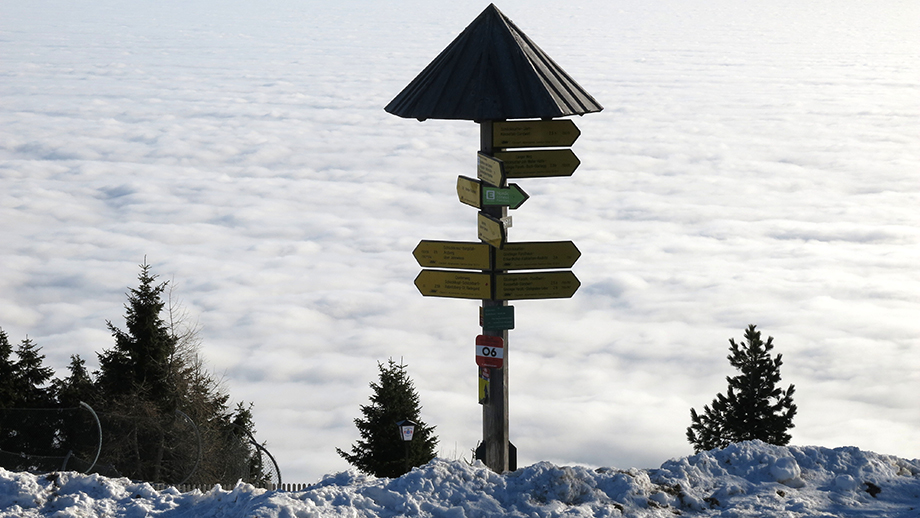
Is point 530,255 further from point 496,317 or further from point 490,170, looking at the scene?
point 490,170

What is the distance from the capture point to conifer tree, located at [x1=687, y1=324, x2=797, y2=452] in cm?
1714

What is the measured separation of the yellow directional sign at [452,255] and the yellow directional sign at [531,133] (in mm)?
1169

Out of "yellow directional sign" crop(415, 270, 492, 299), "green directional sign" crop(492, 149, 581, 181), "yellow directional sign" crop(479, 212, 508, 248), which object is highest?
"green directional sign" crop(492, 149, 581, 181)

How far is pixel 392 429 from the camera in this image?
771 inches

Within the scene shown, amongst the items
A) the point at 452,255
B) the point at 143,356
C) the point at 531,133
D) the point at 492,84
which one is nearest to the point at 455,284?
the point at 452,255

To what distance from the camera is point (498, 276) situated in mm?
10688

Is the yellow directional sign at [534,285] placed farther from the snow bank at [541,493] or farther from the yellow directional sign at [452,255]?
the snow bank at [541,493]

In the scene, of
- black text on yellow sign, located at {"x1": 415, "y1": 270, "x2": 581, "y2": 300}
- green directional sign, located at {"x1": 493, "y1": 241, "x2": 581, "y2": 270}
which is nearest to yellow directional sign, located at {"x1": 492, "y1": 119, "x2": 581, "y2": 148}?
green directional sign, located at {"x1": 493, "y1": 241, "x2": 581, "y2": 270}

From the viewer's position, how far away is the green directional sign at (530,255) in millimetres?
10641

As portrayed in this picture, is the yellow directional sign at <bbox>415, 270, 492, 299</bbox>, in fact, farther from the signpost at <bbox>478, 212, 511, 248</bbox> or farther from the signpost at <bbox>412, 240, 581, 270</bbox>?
the signpost at <bbox>478, 212, 511, 248</bbox>

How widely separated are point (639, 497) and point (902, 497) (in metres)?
2.21

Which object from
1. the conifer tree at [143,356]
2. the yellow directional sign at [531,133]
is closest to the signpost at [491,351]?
the yellow directional sign at [531,133]

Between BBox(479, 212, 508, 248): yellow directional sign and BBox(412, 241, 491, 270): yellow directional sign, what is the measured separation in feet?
0.44

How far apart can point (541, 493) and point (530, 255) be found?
3.37 m
